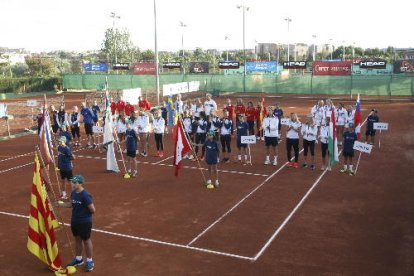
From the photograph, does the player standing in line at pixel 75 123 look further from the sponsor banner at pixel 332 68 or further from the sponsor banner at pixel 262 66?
the sponsor banner at pixel 262 66

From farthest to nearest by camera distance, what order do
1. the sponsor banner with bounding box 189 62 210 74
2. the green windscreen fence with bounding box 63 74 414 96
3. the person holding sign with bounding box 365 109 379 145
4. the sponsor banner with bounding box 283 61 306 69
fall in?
1. the sponsor banner with bounding box 189 62 210 74
2. the sponsor banner with bounding box 283 61 306 69
3. the green windscreen fence with bounding box 63 74 414 96
4. the person holding sign with bounding box 365 109 379 145

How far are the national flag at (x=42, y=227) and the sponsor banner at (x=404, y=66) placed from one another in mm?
43609

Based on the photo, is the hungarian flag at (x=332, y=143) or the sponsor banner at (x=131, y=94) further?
the sponsor banner at (x=131, y=94)

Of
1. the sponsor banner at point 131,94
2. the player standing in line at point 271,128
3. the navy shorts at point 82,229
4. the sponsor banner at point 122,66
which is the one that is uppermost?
the sponsor banner at point 122,66

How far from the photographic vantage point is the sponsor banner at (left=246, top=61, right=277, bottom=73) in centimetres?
5112

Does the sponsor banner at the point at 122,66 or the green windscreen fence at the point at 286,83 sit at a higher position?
the sponsor banner at the point at 122,66

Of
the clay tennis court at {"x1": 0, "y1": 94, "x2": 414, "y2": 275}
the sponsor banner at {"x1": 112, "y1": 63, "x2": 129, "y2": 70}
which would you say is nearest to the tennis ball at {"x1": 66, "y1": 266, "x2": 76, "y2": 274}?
the clay tennis court at {"x1": 0, "y1": 94, "x2": 414, "y2": 275}

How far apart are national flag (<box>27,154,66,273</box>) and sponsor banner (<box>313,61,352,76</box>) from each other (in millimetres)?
39871

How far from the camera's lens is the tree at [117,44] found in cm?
8725

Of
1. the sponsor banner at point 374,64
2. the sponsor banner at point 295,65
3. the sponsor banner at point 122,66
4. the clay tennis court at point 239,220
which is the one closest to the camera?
the clay tennis court at point 239,220

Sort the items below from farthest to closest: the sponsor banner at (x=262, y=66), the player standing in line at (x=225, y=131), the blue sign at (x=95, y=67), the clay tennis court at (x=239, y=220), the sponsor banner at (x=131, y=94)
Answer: the blue sign at (x=95, y=67) → the sponsor banner at (x=262, y=66) → the sponsor banner at (x=131, y=94) → the player standing in line at (x=225, y=131) → the clay tennis court at (x=239, y=220)

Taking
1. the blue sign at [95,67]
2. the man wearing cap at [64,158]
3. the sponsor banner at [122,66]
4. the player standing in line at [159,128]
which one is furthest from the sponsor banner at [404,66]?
the man wearing cap at [64,158]

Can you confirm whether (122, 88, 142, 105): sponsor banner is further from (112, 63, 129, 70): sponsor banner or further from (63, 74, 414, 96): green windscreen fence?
(112, 63, 129, 70): sponsor banner


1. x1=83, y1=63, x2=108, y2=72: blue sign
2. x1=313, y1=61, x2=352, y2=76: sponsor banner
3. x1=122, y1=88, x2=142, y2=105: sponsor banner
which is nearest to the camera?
x1=122, y1=88, x2=142, y2=105: sponsor banner
